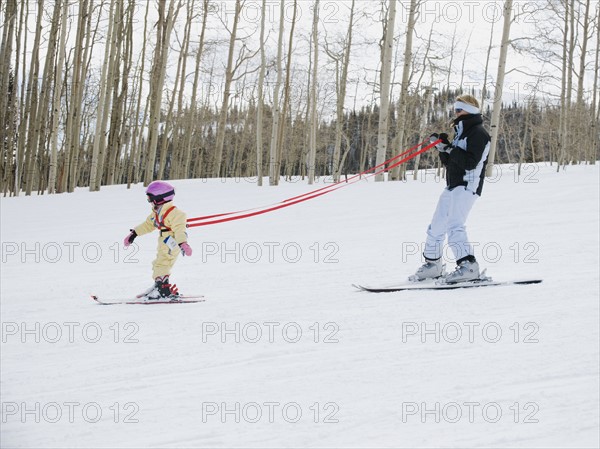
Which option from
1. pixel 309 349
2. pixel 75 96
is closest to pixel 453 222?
pixel 309 349

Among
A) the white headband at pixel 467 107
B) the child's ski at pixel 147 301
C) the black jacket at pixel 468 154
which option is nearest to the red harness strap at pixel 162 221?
the child's ski at pixel 147 301

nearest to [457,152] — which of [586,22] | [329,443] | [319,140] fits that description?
[329,443]

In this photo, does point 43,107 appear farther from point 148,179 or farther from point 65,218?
point 65,218

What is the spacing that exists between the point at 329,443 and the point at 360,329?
165cm

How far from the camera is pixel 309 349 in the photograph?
173 inches

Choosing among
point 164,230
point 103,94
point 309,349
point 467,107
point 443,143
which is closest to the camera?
point 309,349

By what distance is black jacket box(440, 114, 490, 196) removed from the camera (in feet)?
17.9

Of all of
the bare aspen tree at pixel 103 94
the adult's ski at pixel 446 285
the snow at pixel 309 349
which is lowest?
the snow at pixel 309 349

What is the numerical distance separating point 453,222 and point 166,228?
279 cm

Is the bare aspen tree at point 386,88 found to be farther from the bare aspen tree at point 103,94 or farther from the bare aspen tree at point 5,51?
the bare aspen tree at point 5,51

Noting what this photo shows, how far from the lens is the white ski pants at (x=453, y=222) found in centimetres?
568

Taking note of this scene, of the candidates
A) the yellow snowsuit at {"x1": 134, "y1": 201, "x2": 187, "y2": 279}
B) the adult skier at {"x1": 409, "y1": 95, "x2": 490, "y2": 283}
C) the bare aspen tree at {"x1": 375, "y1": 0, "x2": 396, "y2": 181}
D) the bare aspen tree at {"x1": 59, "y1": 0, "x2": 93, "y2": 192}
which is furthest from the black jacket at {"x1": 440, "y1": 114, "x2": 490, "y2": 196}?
the bare aspen tree at {"x1": 59, "y1": 0, "x2": 93, "y2": 192}

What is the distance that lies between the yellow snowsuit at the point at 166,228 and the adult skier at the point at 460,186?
7.81ft

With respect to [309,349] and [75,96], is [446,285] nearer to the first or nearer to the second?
[309,349]
